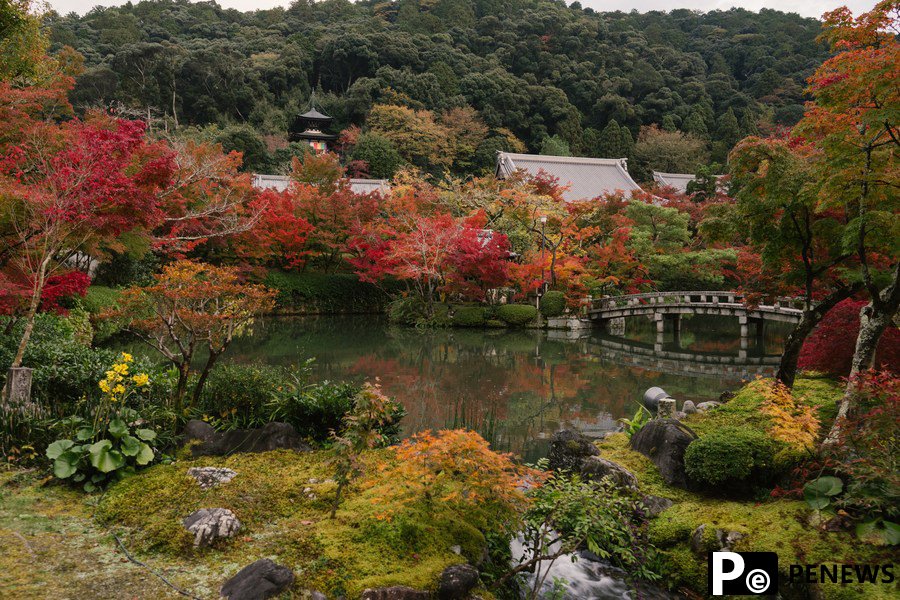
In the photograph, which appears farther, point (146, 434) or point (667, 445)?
point (667, 445)

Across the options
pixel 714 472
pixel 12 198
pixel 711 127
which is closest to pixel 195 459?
pixel 12 198

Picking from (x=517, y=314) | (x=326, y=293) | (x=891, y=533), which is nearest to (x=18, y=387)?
(x=891, y=533)

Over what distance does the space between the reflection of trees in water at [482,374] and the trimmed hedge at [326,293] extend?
2964 millimetres

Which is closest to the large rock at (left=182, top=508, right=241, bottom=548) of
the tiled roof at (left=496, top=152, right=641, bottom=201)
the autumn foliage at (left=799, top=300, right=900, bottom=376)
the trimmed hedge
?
the autumn foliage at (left=799, top=300, right=900, bottom=376)

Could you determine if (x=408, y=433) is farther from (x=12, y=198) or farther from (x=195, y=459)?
(x=12, y=198)

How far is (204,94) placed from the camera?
112 ft

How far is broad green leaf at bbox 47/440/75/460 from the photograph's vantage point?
446 centimetres

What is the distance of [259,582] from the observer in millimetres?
3164

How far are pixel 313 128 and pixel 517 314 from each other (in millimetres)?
22546

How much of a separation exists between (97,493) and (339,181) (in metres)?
17.6

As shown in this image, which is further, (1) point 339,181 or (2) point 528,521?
(1) point 339,181

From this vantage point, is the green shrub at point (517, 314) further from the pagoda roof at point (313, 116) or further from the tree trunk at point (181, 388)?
the pagoda roof at point (313, 116)

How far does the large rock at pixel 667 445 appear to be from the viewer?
17.9 feet

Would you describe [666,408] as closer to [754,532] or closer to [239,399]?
[754,532]
